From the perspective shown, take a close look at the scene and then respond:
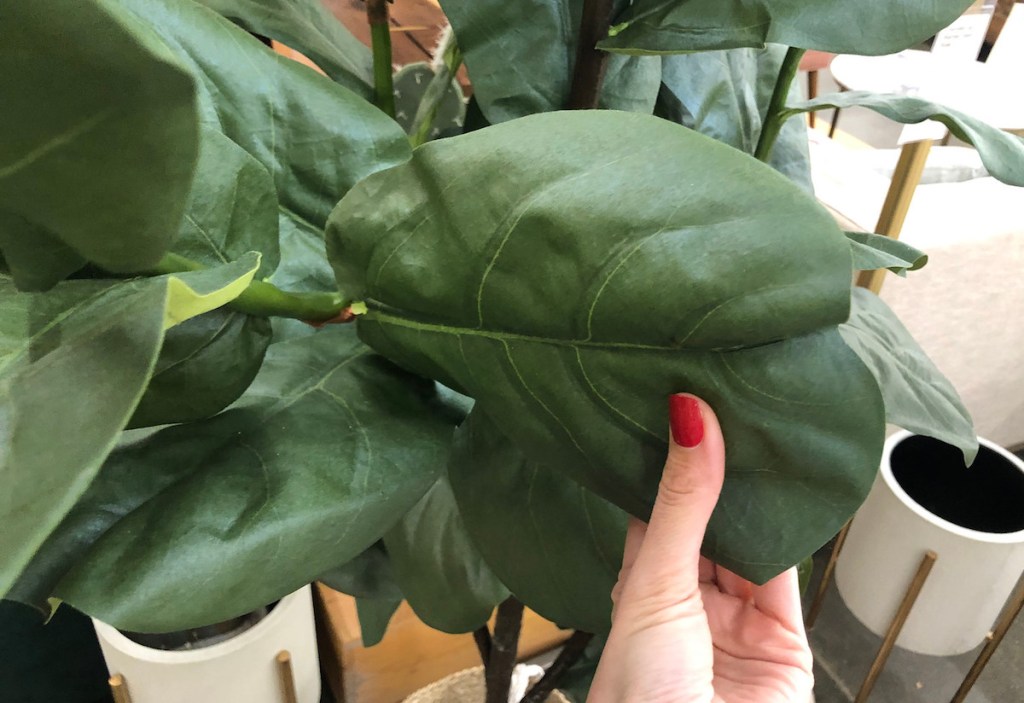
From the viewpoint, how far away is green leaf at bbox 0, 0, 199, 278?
0.57ft

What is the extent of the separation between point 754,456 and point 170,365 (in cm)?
22

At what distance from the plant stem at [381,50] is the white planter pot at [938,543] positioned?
3.10 ft

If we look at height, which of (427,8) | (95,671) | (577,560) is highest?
(427,8)

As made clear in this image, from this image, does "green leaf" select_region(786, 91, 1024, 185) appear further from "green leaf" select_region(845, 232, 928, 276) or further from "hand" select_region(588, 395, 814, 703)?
"hand" select_region(588, 395, 814, 703)

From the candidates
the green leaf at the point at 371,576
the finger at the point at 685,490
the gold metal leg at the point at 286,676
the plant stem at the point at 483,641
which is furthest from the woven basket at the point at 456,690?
the finger at the point at 685,490

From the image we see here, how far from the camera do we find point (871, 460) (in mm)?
278

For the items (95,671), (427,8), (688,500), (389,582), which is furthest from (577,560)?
(95,671)

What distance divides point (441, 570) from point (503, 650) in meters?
0.22

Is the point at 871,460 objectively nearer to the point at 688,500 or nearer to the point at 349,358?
the point at 688,500

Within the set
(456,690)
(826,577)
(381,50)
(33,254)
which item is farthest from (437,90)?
(826,577)

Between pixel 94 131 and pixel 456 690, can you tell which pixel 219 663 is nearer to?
pixel 456 690

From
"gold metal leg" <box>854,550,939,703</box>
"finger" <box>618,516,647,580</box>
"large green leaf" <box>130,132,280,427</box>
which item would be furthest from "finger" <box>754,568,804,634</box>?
"gold metal leg" <box>854,550,939,703</box>

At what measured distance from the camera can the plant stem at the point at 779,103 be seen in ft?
1.72

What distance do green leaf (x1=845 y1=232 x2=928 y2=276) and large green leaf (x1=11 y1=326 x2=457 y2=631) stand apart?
0.69 feet
